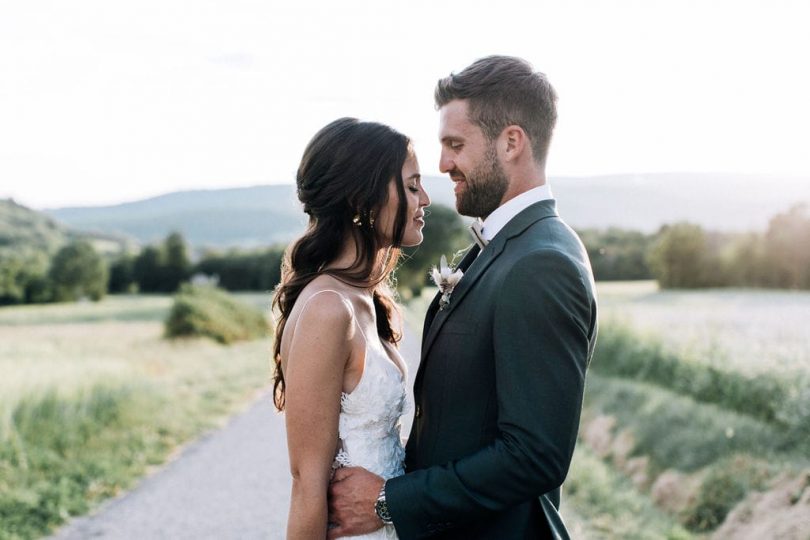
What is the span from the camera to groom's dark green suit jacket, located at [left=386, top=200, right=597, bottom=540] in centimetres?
211

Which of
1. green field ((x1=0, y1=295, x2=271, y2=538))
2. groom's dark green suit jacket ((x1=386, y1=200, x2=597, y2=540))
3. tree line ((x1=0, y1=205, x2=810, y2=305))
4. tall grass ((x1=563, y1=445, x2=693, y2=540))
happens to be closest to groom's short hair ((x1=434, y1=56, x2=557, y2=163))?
groom's dark green suit jacket ((x1=386, y1=200, x2=597, y2=540))

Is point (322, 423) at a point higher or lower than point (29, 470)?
higher

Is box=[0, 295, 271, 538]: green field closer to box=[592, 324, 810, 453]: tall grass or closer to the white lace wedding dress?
the white lace wedding dress

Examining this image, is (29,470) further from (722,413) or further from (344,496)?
(722,413)

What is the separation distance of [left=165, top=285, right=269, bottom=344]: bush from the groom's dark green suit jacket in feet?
78.8

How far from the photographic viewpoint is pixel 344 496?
253cm

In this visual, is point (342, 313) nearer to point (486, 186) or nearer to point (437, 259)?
point (486, 186)

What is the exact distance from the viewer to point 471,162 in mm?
2590

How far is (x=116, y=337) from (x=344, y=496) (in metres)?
24.7

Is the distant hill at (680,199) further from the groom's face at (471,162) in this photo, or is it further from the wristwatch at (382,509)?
the wristwatch at (382,509)

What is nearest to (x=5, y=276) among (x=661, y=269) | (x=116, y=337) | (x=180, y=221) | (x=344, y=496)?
(x=116, y=337)

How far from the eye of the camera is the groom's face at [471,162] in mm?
2562

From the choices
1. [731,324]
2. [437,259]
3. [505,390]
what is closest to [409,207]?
[505,390]

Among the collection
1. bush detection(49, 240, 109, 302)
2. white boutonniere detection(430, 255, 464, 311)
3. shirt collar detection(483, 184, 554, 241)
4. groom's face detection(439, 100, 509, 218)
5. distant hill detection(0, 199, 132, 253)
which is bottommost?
bush detection(49, 240, 109, 302)
